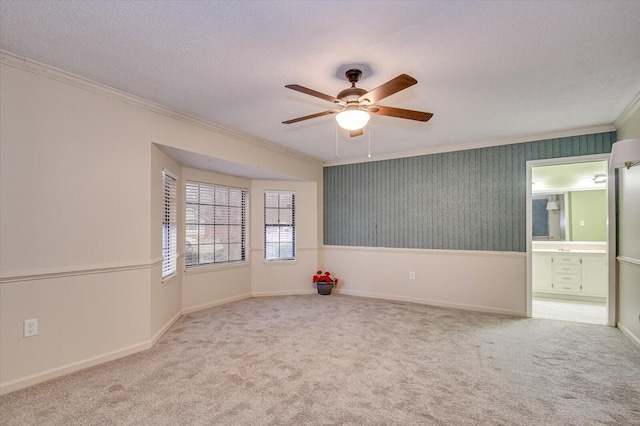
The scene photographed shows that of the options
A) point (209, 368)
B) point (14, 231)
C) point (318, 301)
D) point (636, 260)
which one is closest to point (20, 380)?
point (14, 231)

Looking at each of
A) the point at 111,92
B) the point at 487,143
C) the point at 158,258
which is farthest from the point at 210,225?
the point at 487,143

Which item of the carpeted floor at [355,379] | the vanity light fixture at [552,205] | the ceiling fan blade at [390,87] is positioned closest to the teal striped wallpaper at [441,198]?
the carpeted floor at [355,379]

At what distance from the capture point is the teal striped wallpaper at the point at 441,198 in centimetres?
449

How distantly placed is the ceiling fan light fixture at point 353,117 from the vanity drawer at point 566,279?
515cm

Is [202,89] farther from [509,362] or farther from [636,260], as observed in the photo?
[636,260]

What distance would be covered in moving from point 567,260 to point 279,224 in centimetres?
497

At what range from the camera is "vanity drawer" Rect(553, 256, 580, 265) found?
5.41 metres

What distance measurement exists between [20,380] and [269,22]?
3.08 m

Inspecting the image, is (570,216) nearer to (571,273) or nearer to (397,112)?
(571,273)

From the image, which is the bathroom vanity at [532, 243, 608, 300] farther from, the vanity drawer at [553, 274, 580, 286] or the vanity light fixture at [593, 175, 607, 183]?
the vanity light fixture at [593, 175, 607, 183]

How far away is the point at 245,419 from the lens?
2.02 m

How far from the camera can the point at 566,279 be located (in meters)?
5.48

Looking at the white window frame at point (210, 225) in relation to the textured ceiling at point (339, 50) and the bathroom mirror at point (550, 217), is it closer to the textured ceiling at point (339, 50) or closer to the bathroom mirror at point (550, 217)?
the textured ceiling at point (339, 50)

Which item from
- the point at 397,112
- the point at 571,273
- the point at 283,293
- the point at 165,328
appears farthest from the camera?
the point at 283,293
